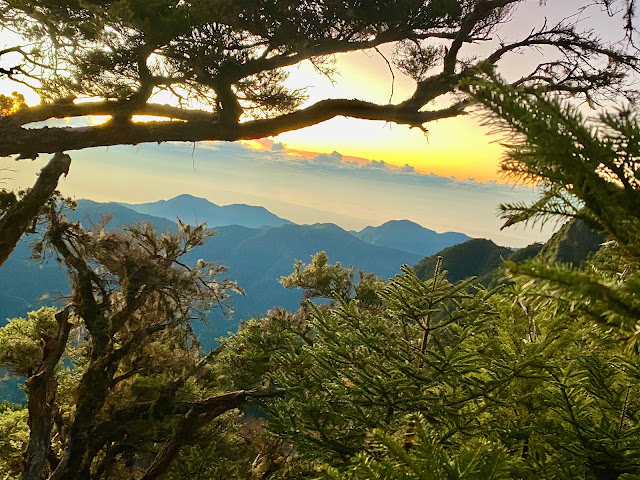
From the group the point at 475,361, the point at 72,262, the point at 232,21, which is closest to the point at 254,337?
the point at 72,262

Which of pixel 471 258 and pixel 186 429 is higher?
pixel 186 429

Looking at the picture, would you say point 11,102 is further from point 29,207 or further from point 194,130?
point 194,130

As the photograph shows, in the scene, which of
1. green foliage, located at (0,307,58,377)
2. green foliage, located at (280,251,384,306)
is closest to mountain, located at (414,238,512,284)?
green foliage, located at (280,251,384,306)

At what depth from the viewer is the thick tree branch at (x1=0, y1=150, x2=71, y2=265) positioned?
6996 mm

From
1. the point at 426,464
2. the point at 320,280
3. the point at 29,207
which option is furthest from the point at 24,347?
the point at 426,464

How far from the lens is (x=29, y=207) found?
23.5ft

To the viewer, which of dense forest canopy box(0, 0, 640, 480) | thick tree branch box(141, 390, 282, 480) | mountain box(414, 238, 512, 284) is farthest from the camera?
mountain box(414, 238, 512, 284)

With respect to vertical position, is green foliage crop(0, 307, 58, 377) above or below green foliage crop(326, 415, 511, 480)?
below

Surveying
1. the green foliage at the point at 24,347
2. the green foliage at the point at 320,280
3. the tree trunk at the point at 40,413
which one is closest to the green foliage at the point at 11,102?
the tree trunk at the point at 40,413

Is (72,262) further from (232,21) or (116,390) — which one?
(232,21)

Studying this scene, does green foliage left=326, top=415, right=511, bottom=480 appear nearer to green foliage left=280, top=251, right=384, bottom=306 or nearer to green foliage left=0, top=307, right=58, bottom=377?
green foliage left=0, top=307, right=58, bottom=377

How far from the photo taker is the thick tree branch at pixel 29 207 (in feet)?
23.0

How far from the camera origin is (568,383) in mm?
2781

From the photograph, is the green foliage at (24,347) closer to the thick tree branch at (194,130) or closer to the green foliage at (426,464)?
the thick tree branch at (194,130)
